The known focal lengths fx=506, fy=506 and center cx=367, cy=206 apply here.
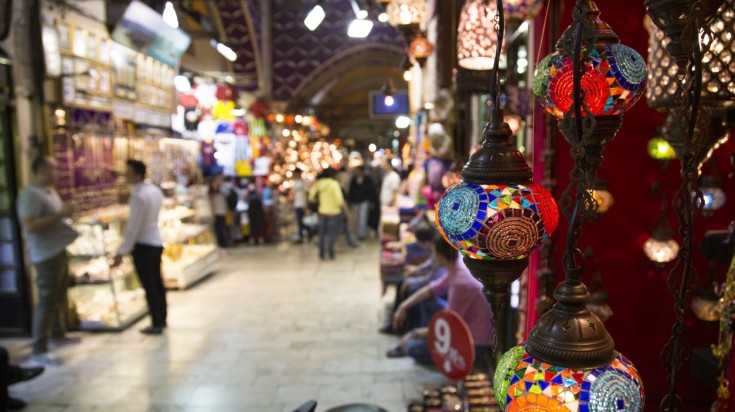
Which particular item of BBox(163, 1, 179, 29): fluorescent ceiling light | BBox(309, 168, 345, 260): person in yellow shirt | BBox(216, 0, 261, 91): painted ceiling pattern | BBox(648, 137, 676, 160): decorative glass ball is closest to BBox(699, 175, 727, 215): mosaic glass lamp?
BBox(648, 137, 676, 160): decorative glass ball

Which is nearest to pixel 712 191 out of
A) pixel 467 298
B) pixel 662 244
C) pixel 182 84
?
pixel 662 244

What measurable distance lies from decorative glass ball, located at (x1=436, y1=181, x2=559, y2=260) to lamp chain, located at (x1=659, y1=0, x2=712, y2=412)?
302 millimetres

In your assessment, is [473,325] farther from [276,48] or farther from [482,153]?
[276,48]

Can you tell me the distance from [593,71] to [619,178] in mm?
1816

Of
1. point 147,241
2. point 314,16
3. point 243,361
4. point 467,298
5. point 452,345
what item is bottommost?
point 243,361

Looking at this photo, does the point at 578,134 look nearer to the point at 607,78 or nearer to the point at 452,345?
the point at 607,78

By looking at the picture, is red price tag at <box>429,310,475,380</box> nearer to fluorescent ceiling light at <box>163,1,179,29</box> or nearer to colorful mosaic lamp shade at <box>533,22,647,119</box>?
colorful mosaic lamp shade at <box>533,22,647,119</box>

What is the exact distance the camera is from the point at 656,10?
3.62 ft

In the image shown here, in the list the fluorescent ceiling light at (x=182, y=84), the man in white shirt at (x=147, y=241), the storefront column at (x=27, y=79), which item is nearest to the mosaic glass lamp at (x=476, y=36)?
the man in white shirt at (x=147, y=241)

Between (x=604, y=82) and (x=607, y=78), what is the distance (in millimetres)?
12

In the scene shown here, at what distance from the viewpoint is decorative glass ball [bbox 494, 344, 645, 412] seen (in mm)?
998

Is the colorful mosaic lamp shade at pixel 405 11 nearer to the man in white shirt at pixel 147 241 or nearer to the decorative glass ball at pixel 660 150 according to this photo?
the decorative glass ball at pixel 660 150

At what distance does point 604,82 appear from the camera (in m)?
1.24

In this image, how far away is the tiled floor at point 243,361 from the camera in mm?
4164
